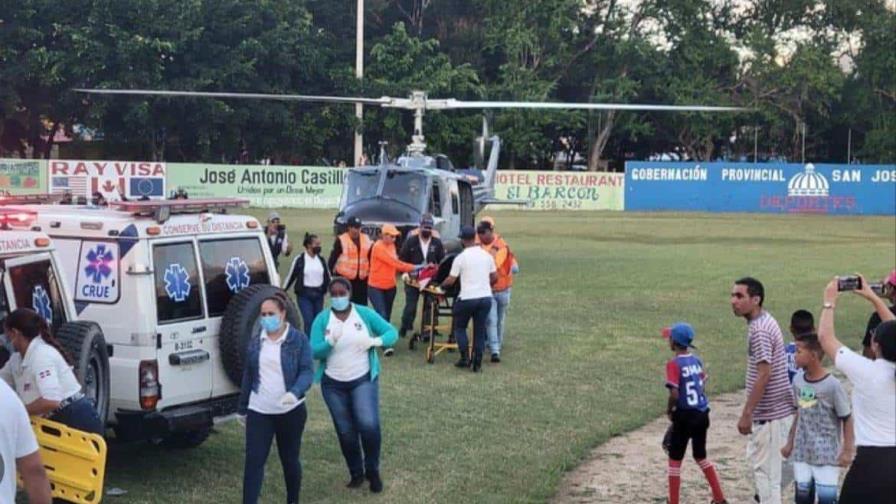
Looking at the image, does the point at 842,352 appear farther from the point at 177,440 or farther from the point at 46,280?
the point at 177,440

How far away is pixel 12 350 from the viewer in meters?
6.52

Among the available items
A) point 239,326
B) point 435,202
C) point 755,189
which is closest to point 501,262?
point 239,326

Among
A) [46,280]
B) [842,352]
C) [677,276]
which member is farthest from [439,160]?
[842,352]

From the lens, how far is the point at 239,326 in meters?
8.62

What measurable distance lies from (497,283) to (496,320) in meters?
0.45

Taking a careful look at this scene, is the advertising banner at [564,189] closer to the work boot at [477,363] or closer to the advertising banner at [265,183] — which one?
the advertising banner at [265,183]

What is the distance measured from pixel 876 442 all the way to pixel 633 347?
10323 mm

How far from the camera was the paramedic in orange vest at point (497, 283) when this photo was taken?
14219 millimetres

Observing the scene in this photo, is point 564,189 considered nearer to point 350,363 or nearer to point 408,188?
point 408,188

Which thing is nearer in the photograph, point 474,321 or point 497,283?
point 474,321

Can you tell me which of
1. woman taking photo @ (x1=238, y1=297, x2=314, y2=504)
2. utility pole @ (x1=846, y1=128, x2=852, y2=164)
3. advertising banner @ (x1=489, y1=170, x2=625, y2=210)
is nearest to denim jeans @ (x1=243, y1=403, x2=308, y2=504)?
woman taking photo @ (x1=238, y1=297, x2=314, y2=504)

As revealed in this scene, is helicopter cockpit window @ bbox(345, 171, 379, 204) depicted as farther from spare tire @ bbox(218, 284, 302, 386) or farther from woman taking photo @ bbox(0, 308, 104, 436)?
woman taking photo @ bbox(0, 308, 104, 436)

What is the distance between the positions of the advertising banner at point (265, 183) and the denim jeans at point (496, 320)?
112 ft

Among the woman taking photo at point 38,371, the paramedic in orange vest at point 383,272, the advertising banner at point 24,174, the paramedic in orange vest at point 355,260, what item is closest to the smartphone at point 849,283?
the woman taking photo at point 38,371
